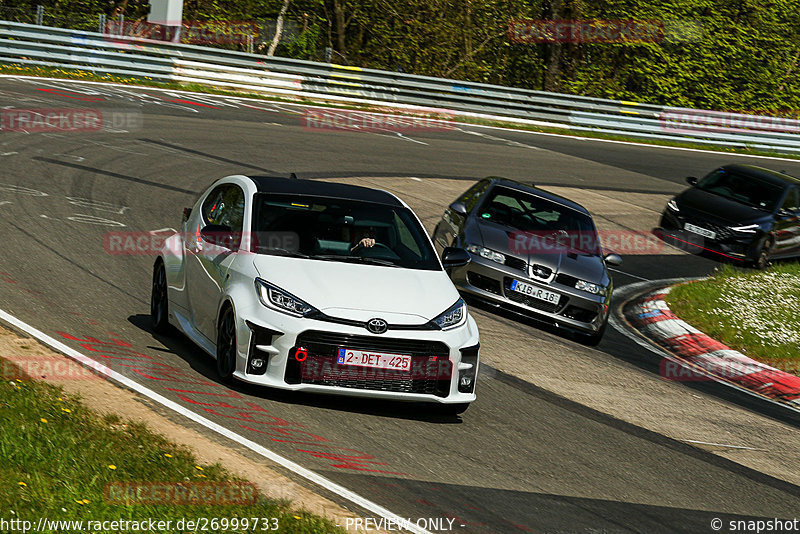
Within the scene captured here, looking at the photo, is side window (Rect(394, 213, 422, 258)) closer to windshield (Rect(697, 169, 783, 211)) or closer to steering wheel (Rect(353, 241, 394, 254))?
steering wheel (Rect(353, 241, 394, 254))

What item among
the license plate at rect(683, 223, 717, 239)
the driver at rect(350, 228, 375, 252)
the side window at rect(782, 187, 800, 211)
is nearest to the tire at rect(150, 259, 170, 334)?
the driver at rect(350, 228, 375, 252)

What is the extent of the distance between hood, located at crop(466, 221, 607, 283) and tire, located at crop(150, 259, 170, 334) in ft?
13.3

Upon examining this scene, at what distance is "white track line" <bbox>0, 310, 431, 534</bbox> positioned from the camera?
5887mm

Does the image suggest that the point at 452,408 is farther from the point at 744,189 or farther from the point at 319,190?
the point at 744,189

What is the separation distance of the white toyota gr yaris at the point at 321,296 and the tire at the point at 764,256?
11.3 metres

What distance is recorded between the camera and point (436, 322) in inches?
298

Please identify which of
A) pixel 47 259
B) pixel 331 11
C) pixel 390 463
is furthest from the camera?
pixel 331 11

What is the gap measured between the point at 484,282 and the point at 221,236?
4.15m

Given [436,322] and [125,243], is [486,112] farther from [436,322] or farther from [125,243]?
[436,322]

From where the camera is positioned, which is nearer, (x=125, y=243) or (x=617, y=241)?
(x=125, y=243)

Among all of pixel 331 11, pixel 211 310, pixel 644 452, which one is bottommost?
pixel 644 452

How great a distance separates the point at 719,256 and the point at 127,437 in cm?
1480

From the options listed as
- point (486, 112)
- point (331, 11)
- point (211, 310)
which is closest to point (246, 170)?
point (211, 310)

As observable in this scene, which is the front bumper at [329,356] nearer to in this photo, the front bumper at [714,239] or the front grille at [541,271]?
the front grille at [541,271]
